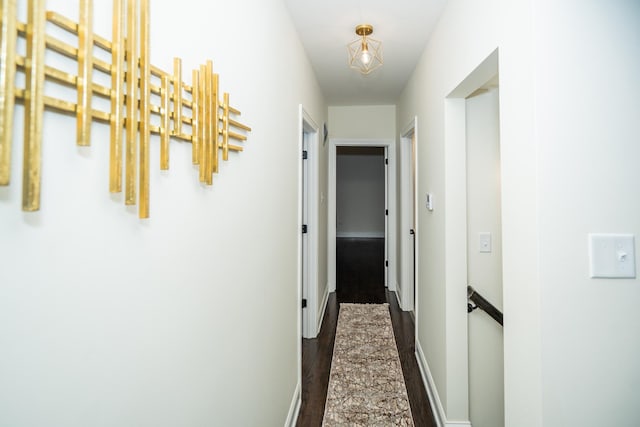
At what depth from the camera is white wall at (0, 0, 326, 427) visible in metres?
0.50

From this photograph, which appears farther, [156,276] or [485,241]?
[485,241]

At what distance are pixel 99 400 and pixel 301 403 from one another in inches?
80.7

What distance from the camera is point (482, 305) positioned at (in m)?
2.02

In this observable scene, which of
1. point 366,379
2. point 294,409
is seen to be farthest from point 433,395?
point 294,409

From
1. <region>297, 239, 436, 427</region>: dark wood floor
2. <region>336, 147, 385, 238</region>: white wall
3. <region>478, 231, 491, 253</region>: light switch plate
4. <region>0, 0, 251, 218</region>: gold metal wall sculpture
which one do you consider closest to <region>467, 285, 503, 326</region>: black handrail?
<region>478, 231, 491, 253</region>: light switch plate

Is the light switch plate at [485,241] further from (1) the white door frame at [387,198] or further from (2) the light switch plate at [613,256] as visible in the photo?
(1) the white door frame at [387,198]

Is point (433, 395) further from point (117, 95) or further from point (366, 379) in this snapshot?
point (117, 95)

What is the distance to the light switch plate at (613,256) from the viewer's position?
104cm

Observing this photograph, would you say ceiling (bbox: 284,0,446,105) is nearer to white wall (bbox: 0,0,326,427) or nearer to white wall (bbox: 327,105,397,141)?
white wall (bbox: 0,0,326,427)

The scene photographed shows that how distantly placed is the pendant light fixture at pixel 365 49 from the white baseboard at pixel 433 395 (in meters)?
2.37

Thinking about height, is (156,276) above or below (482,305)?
above

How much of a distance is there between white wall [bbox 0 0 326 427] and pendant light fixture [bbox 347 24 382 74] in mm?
892

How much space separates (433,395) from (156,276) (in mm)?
2304

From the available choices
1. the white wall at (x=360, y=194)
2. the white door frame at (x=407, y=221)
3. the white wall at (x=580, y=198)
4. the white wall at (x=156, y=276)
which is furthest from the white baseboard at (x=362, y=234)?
the white wall at (x=580, y=198)
